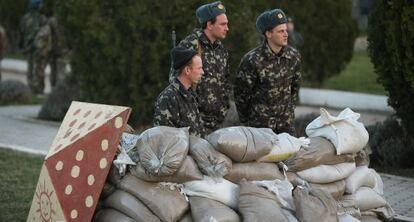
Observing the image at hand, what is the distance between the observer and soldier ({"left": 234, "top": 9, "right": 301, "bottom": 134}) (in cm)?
866

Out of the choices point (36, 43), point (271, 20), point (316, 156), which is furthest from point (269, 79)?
point (36, 43)

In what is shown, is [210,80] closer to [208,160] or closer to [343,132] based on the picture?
[343,132]

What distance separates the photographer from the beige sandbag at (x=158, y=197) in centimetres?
668

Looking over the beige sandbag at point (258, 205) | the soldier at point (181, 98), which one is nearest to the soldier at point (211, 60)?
the soldier at point (181, 98)

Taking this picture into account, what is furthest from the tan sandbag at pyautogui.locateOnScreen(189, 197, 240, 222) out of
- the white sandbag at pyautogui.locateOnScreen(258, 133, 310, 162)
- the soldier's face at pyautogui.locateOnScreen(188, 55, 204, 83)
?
the soldier's face at pyautogui.locateOnScreen(188, 55, 204, 83)

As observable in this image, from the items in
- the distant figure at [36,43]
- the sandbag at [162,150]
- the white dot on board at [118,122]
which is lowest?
the distant figure at [36,43]

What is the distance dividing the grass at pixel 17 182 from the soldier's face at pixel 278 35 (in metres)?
2.60

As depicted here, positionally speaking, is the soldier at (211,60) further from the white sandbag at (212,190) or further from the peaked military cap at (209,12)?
the white sandbag at (212,190)

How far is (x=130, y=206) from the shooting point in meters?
6.74

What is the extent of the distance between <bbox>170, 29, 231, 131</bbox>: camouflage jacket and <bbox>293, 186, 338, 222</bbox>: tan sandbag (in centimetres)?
168

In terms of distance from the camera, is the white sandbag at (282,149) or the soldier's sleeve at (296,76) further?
the soldier's sleeve at (296,76)

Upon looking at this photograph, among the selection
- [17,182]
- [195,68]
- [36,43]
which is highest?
[195,68]

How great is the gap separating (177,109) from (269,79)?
153cm

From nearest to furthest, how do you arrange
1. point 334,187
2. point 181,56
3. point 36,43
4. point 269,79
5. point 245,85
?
1. point 181,56
2. point 334,187
3. point 269,79
4. point 245,85
5. point 36,43
